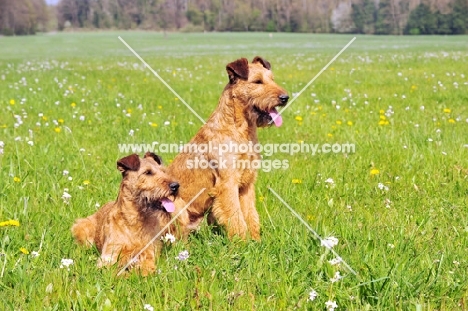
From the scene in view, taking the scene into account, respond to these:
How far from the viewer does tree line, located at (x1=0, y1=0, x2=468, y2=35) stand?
128 feet

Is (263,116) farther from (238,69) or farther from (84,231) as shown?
(84,231)

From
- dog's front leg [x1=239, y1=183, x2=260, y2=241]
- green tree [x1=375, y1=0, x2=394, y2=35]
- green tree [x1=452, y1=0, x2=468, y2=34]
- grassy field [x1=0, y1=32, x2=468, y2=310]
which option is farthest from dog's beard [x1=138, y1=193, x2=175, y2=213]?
green tree [x1=452, y1=0, x2=468, y2=34]

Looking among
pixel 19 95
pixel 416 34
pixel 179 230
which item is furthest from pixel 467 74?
pixel 416 34

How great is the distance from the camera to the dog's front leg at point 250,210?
4.88 metres

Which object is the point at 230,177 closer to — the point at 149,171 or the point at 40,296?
the point at 149,171

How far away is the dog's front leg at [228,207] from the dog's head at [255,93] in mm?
756

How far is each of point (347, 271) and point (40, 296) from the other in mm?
2150

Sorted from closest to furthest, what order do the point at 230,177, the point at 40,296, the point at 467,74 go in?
the point at 40,296 < the point at 230,177 < the point at 467,74

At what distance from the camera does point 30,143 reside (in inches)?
277

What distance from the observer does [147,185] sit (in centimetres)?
419

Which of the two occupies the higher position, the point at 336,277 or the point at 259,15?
the point at 259,15

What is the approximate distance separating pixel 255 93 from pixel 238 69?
0.30 m

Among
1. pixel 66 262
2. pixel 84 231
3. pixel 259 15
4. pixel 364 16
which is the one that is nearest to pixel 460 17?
pixel 364 16

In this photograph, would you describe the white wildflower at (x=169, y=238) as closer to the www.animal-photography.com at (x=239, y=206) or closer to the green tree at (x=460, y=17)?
the www.animal-photography.com at (x=239, y=206)
